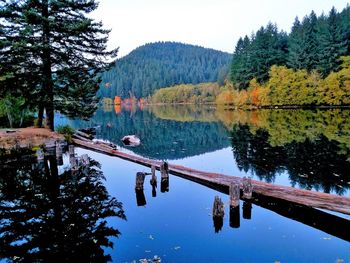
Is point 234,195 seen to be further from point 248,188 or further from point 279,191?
point 279,191

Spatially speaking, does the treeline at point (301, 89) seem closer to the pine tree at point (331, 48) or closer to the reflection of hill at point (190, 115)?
the pine tree at point (331, 48)

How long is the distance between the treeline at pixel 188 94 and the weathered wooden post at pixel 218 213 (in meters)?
113

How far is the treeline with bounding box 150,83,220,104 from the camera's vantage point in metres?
137

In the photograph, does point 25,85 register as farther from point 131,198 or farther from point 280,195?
point 280,195

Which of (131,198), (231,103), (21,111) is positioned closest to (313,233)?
(131,198)

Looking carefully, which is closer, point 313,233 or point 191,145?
point 313,233

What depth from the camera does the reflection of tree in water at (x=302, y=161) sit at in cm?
1622

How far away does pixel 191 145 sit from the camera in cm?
3138

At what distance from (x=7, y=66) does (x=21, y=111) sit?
5.29m

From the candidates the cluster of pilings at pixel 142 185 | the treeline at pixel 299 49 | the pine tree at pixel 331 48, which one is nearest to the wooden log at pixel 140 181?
the cluster of pilings at pixel 142 185

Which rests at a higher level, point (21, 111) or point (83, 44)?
point (83, 44)

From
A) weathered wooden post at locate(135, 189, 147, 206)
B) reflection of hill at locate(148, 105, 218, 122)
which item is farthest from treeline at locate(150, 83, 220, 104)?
weathered wooden post at locate(135, 189, 147, 206)

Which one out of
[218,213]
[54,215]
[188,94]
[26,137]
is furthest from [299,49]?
[188,94]

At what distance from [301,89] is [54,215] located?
64.5 meters
